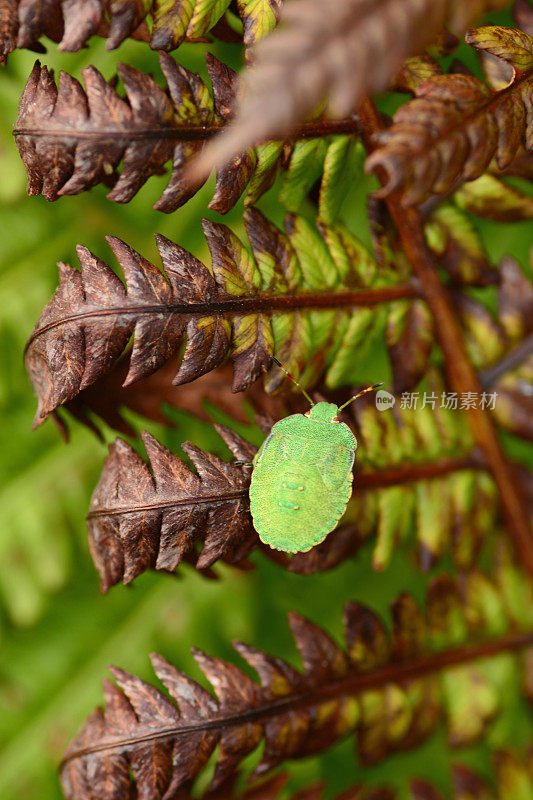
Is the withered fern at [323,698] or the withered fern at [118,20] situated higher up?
the withered fern at [118,20]

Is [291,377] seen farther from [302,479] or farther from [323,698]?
[323,698]

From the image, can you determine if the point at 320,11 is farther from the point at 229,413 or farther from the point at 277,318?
the point at 229,413

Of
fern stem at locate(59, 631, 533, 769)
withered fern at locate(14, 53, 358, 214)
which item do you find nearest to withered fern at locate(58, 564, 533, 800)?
fern stem at locate(59, 631, 533, 769)

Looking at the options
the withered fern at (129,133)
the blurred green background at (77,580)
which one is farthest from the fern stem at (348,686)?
the withered fern at (129,133)

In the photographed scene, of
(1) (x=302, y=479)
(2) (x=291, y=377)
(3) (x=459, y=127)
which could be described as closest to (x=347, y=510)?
(1) (x=302, y=479)

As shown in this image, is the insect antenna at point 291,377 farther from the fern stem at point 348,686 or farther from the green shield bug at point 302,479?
the fern stem at point 348,686
